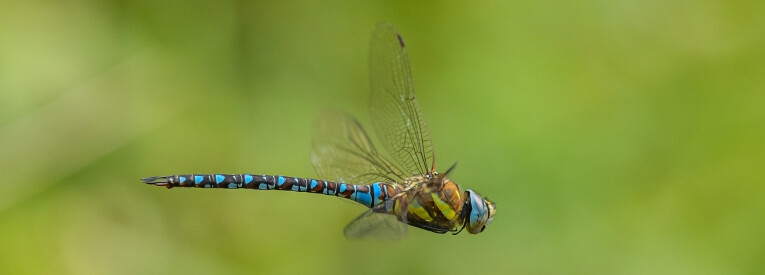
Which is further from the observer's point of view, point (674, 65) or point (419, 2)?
point (419, 2)

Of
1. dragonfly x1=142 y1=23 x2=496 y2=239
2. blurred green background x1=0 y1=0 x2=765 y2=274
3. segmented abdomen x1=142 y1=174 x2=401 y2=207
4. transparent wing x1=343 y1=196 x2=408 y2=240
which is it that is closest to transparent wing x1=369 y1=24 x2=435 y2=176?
dragonfly x1=142 y1=23 x2=496 y2=239

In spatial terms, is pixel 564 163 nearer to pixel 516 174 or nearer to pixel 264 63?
pixel 516 174

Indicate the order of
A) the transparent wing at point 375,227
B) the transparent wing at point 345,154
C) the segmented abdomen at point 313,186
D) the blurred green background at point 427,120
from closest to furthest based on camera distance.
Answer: the transparent wing at point 375,227, the segmented abdomen at point 313,186, the transparent wing at point 345,154, the blurred green background at point 427,120

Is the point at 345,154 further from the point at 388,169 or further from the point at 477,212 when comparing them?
the point at 477,212

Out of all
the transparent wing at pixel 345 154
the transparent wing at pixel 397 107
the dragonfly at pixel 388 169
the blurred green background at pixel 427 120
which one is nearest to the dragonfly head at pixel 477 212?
the dragonfly at pixel 388 169

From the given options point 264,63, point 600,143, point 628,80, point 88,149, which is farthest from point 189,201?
point 628,80

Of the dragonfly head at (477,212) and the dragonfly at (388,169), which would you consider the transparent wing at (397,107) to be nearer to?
the dragonfly at (388,169)

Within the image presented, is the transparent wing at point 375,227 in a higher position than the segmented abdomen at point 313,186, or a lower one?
lower

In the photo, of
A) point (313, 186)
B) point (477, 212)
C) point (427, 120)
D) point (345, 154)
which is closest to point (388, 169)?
point (345, 154)
